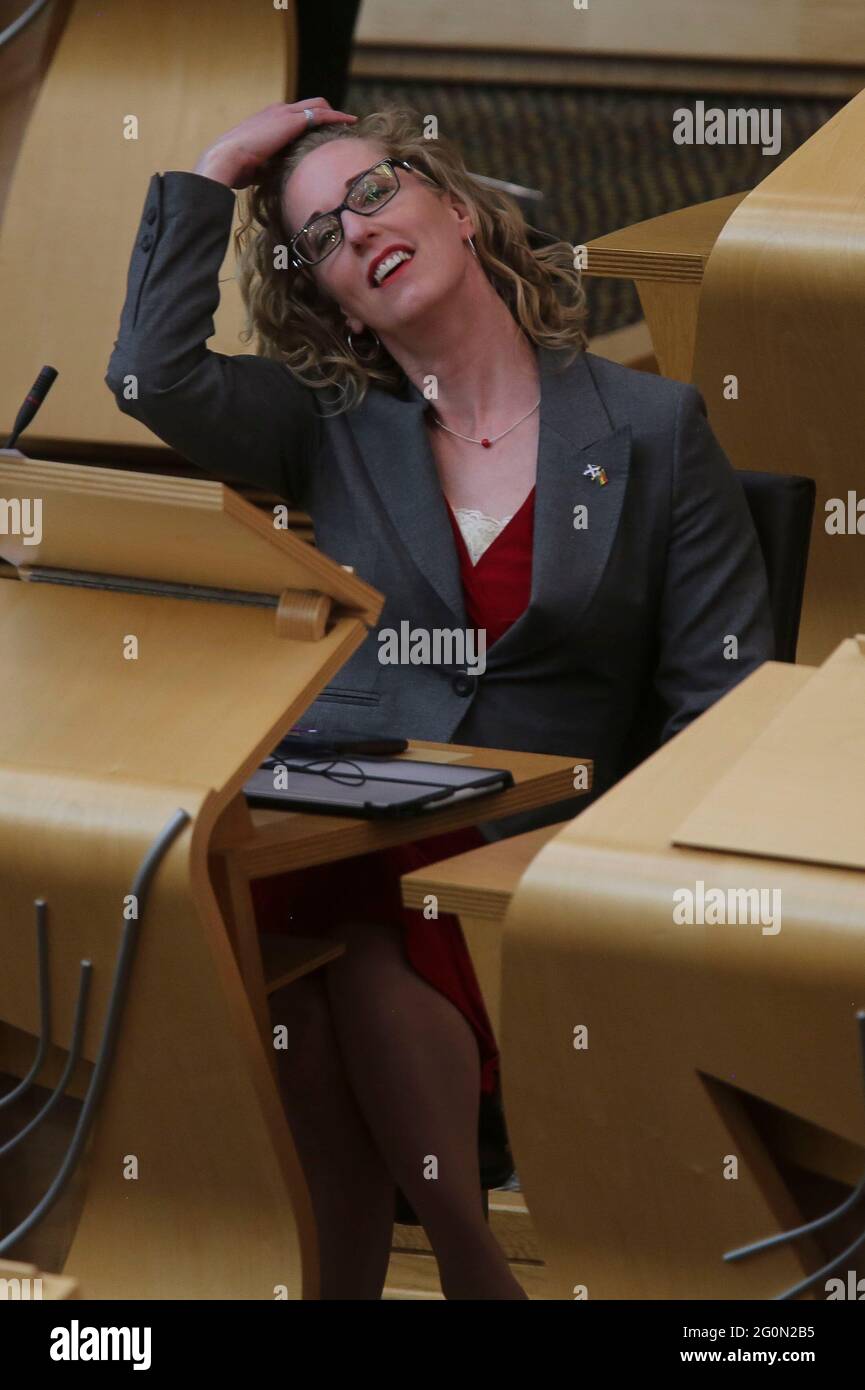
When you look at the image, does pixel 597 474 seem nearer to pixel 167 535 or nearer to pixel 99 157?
pixel 167 535

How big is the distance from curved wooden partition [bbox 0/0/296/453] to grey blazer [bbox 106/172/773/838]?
0.96 metres

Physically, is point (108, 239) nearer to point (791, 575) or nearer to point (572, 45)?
point (572, 45)

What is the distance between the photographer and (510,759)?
180 cm

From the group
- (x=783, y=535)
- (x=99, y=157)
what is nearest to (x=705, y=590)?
(x=783, y=535)

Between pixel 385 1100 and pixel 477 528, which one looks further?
pixel 477 528

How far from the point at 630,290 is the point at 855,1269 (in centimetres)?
214

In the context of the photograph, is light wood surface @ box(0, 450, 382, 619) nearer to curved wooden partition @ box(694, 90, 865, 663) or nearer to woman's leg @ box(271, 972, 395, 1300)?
woman's leg @ box(271, 972, 395, 1300)

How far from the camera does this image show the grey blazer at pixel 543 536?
2.03 m

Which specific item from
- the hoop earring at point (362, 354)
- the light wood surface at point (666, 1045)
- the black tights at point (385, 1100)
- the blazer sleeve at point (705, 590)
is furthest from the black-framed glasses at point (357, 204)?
the light wood surface at point (666, 1045)

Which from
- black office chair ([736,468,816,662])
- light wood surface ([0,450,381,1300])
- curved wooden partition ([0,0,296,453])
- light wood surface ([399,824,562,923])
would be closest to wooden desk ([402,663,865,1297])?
light wood surface ([399,824,562,923])

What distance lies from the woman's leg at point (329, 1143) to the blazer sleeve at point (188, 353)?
59 cm

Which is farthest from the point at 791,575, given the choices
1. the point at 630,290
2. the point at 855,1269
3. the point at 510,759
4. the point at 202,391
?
the point at 630,290

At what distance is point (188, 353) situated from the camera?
208cm

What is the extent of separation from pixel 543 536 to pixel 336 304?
1.28 ft
